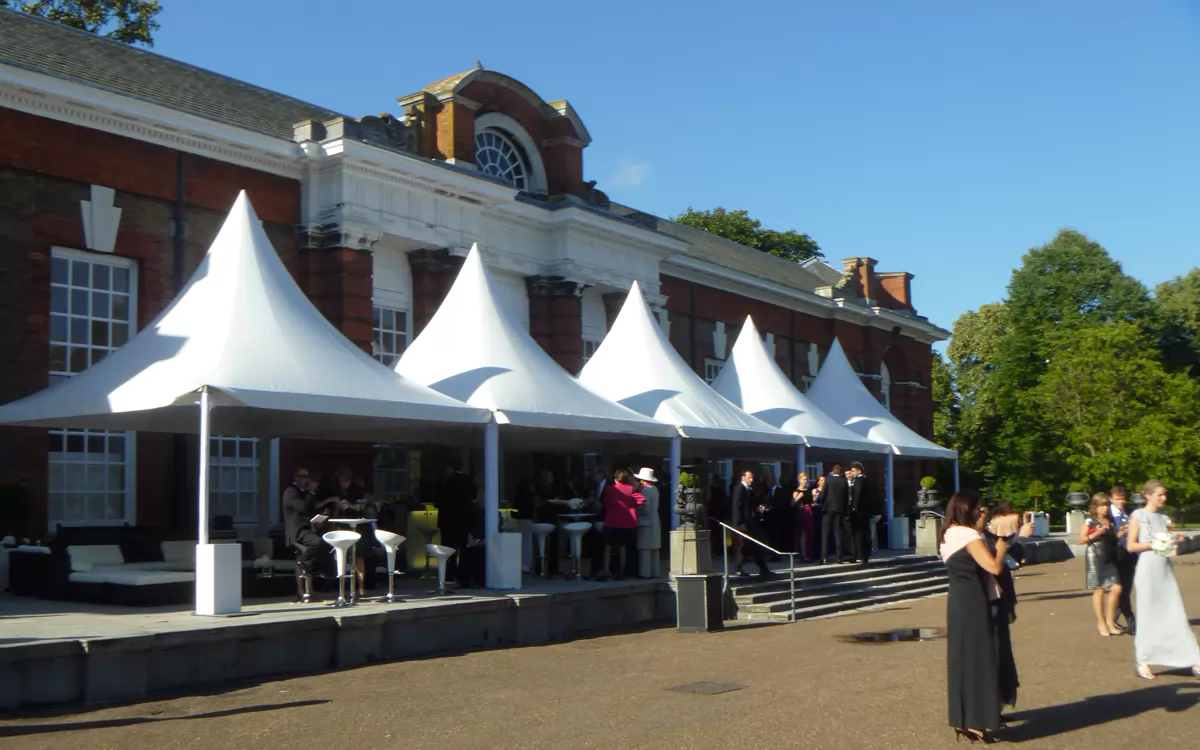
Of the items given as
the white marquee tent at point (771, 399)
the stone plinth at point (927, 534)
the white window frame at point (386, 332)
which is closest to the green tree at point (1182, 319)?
the stone plinth at point (927, 534)

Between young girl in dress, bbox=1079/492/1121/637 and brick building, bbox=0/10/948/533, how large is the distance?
10.1 meters

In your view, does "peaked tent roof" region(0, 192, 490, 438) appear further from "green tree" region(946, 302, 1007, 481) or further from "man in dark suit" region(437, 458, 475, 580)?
"green tree" region(946, 302, 1007, 481)

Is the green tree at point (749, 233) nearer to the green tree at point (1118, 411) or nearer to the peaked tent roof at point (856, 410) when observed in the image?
the green tree at point (1118, 411)

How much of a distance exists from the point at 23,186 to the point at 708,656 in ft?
36.3

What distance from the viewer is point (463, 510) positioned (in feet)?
48.1

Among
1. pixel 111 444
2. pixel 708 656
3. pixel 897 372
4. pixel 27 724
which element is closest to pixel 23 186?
pixel 111 444

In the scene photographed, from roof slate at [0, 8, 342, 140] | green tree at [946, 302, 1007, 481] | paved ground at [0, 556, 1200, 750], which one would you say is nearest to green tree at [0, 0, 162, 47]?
roof slate at [0, 8, 342, 140]

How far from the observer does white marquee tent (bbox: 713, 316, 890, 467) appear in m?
22.7

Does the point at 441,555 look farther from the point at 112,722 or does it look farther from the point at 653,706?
the point at 112,722

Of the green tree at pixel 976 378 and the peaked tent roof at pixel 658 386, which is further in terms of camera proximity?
the green tree at pixel 976 378

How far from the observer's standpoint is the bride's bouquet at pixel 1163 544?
957 cm

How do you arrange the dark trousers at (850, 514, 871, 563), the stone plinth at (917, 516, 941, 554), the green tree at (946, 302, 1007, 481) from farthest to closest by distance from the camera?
the green tree at (946, 302, 1007, 481)
the stone plinth at (917, 516, 941, 554)
the dark trousers at (850, 514, 871, 563)

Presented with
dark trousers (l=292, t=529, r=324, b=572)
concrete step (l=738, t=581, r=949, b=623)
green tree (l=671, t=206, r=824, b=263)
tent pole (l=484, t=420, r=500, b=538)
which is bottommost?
→ concrete step (l=738, t=581, r=949, b=623)

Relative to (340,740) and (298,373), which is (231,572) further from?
(340,740)
